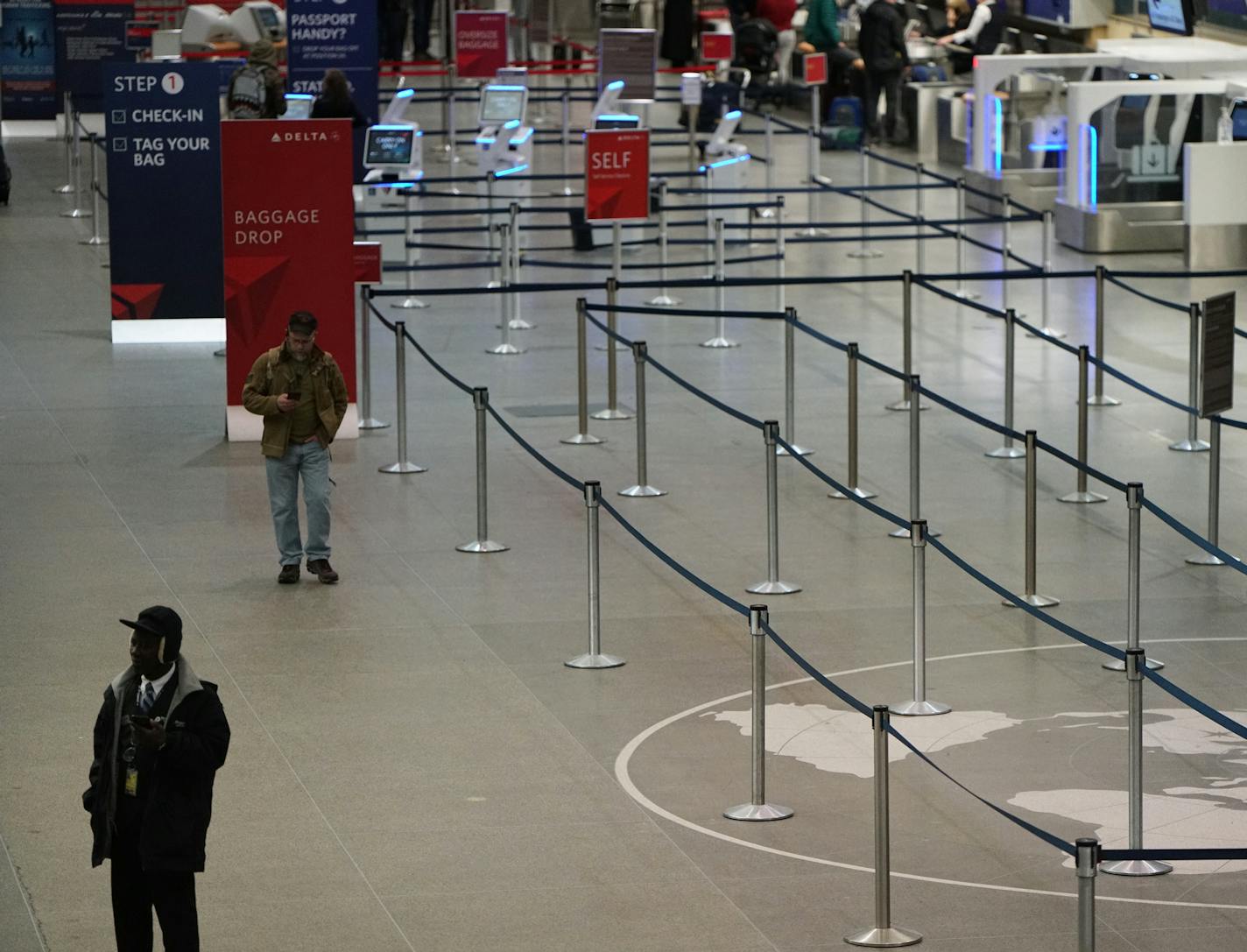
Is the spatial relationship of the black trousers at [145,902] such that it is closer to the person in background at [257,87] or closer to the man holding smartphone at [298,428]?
the man holding smartphone at [298,428]

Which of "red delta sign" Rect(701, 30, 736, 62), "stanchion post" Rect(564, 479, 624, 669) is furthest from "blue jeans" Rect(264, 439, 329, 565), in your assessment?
"red delta sign" Rect(701, 30, 736, 62)

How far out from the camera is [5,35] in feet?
108

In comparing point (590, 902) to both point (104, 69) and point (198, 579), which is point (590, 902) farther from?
point (104, 69)

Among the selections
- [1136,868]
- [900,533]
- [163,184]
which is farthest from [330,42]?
[1136,868]

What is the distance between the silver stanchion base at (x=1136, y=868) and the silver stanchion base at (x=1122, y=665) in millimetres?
2406

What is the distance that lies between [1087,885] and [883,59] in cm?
2736

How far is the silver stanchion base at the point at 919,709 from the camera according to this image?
995cm

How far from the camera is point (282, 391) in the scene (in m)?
11.9

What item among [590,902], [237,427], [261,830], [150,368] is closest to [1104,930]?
[590,902]

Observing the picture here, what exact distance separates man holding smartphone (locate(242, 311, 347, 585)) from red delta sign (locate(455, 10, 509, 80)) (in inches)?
793

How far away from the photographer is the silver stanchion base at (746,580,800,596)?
39.1 ft

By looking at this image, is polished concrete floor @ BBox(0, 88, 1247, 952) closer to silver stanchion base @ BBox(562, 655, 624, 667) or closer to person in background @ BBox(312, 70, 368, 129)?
silver stanchion base @ BBox(562, 655, 624, 667)

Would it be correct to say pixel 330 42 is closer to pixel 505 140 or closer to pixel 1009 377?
pixel 505 140

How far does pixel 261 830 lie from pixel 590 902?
4.51 feet
